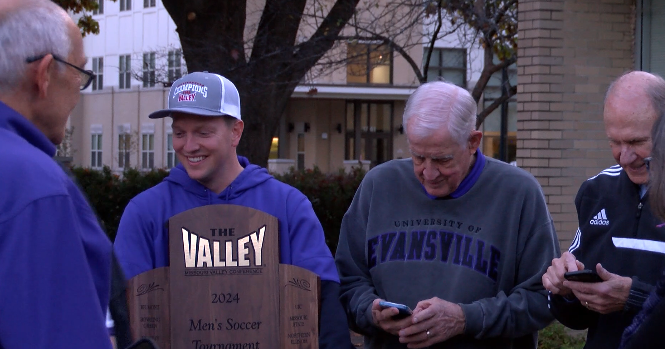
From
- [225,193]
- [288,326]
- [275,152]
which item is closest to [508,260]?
[288,326]

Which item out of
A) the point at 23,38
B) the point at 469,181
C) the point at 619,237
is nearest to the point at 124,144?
the point at 469,181

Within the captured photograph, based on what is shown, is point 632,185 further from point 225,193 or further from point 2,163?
point 2,163

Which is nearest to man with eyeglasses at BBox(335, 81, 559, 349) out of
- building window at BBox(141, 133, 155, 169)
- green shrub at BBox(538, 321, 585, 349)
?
green shrub at BBox(538, 321, 585, 349)

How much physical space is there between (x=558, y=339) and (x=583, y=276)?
163 inches

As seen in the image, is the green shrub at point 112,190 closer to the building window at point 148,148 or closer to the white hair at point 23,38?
the white hair at point 23,38

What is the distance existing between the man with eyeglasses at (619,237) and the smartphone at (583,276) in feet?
0.06

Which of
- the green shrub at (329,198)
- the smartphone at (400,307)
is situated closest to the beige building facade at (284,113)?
the green shrub at (329,198)

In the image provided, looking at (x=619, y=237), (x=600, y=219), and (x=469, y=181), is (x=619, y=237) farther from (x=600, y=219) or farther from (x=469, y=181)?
(x=469, y=181)

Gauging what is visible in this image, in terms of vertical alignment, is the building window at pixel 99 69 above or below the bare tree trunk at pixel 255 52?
above

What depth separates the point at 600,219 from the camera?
314 centimetres

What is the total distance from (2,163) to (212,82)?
4.99 ft

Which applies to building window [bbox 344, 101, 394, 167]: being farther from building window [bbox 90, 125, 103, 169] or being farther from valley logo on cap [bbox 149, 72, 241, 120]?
valley logo on cap [bbox 149, 72, 241, 120]

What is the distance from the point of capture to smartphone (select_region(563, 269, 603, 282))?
2.80m

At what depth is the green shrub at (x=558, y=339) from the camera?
21.5 ft
